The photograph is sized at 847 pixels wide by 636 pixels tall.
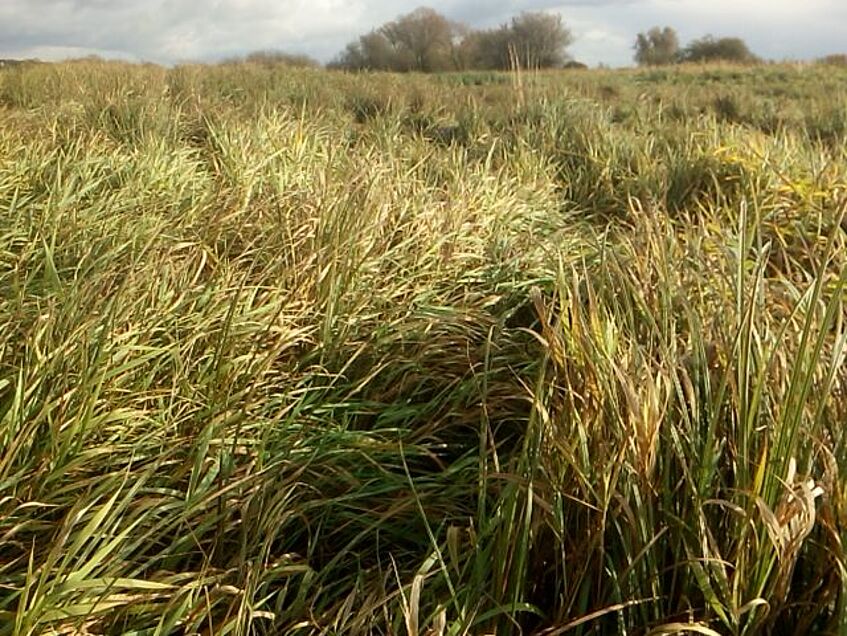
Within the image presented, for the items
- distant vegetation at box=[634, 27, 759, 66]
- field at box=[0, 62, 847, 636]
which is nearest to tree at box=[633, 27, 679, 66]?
distant vegetation at box=[634, 27, 759, 66]

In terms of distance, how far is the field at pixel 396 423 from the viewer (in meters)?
1.25

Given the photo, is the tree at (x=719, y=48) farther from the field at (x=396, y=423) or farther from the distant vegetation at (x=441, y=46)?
the field at (x=396, y=423)

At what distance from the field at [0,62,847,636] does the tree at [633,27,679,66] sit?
1916cm

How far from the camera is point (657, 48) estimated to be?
22.8m

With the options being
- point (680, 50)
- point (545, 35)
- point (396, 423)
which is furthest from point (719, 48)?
point (396, 423)

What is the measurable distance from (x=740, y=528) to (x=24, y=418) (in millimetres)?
1318

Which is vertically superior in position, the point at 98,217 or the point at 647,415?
the point at 98,217

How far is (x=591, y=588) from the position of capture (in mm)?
1321

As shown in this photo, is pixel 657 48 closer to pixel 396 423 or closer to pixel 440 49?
pixel 440 49

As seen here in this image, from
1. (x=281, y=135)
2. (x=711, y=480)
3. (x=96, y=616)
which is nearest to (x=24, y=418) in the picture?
(x=96, y=616)

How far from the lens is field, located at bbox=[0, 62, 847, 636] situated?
4.09 ft

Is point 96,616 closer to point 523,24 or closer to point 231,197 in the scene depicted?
point 231,197

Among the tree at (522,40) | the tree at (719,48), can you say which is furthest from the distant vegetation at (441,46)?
the tree at (719,48)

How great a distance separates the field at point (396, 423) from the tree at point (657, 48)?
754 inches
